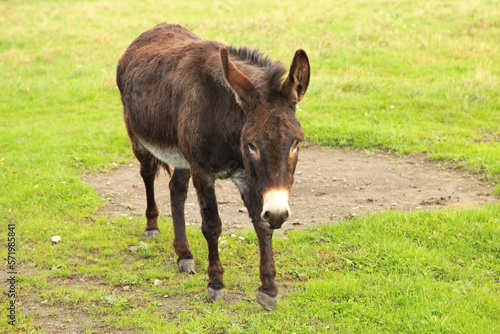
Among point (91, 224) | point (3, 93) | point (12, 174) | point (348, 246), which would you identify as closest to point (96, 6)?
point (3, 93)

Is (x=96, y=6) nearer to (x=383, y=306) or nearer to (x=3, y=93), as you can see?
(x=3, y=93)

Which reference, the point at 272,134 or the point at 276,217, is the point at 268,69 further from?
the point at 276,217

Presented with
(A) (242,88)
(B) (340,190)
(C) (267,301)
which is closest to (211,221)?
(C) (267,301)

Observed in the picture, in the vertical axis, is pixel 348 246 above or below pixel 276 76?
below

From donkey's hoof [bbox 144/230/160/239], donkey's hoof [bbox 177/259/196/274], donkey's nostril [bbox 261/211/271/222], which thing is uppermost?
donkey's nostril [bbox 261/211/271/222]

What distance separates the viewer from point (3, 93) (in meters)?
12.1

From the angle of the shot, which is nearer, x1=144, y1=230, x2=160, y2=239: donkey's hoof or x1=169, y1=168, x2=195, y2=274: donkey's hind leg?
x1=169, y1=168, x2=195, y2=274: donkey's hind leg

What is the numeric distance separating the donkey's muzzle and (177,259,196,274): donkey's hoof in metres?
1.88

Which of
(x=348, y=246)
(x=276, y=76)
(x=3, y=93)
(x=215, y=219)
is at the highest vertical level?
(x=276, y=76)

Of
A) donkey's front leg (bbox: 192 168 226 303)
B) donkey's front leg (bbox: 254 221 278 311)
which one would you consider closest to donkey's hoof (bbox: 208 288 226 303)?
donkey's front leg (bbox: 192 168 226 303)

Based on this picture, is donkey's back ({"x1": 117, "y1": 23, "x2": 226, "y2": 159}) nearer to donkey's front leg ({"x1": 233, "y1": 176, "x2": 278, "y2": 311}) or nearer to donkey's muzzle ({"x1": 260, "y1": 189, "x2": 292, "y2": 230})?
donkey's front leg ({"x1": 233, "y1": 176, "x2": 278, "y2": 311})

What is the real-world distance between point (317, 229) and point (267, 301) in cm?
163

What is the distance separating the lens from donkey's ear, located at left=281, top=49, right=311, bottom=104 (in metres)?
3.90

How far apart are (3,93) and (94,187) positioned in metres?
6.10
